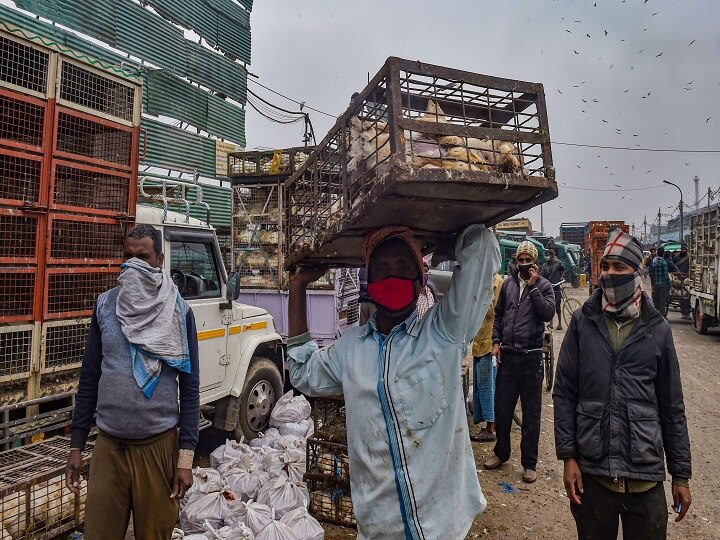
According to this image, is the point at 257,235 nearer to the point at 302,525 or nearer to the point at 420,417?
the point at 302,525

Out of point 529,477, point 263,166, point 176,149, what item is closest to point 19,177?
point 529,477

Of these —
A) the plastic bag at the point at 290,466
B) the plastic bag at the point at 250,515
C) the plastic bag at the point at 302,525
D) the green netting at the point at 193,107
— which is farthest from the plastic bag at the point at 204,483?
the green netting at the point at 193,107

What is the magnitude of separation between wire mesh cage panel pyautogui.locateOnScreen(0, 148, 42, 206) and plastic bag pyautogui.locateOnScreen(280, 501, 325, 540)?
2.84 metres

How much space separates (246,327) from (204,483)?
2011mm

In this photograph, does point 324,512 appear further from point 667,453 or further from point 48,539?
point 667,453

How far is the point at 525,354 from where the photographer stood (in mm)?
4512

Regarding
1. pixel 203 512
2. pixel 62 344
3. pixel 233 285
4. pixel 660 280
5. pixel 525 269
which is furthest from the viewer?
pixel 660 280

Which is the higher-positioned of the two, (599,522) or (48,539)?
(599,522)

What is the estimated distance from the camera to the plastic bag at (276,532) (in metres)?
3.05

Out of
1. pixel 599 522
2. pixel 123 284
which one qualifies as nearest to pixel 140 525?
pixel 123 284

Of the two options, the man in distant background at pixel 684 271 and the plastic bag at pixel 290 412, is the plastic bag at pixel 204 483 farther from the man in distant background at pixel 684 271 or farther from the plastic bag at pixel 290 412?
the man in distant background at pixel 684 271

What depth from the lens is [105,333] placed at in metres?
2.49

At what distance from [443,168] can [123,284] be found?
1.93 m

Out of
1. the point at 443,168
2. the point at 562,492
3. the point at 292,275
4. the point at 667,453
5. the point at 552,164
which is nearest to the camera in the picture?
the point at 443,168
